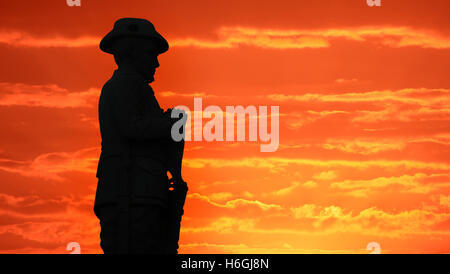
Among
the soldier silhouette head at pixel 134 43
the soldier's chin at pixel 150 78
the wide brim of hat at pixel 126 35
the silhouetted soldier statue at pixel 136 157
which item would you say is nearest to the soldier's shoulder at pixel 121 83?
the silhouetted soldier statue at pixel 136 157

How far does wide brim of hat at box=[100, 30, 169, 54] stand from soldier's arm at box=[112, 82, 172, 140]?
0.92m

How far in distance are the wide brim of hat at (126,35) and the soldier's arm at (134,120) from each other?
0.92 metres

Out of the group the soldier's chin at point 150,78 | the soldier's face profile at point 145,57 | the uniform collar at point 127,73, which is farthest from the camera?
the soldier's chin at point 150,78

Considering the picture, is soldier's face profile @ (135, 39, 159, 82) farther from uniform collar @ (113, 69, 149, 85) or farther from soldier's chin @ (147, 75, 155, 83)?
uniform collar @ (113, 69, 149, 85)

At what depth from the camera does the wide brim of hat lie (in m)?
16.8

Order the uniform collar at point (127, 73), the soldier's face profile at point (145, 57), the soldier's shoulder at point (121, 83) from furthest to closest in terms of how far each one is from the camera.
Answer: the soldier's face profile at point (145, 57) → the uniform collar at point (127, 73) → the soldier's shoulder at point (121, 83)

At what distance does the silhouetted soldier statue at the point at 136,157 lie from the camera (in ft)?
53.3

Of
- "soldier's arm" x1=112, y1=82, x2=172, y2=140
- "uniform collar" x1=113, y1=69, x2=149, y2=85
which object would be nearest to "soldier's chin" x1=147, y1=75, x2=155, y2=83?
"uniform collar" x1=113, y1=69, x2=149, y2=85

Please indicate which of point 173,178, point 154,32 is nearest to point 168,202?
point 173,178

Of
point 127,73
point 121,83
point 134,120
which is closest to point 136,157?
point 134,120

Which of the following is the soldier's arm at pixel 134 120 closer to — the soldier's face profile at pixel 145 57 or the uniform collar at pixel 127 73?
the uniform collar at pixel 127 73

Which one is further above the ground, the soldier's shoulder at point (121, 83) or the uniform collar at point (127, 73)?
the uniform collar at point (127, 73)
